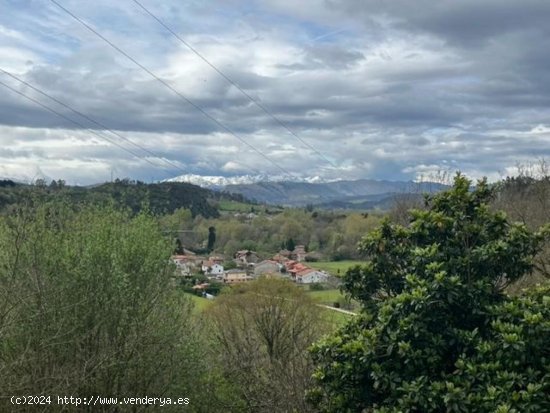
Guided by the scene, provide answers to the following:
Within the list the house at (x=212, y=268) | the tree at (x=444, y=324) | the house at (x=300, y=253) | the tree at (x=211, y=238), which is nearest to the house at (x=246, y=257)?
the tree at (x=211, y=238)

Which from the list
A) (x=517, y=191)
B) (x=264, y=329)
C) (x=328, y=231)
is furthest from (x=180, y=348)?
(x=328, y=231)

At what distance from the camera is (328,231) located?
82000mm

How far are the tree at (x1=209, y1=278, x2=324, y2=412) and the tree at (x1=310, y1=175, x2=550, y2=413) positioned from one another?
11.1 ft

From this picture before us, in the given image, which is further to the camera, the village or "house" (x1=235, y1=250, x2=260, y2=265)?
"house" (x1=235, y1=250, x2=260, y2=265)

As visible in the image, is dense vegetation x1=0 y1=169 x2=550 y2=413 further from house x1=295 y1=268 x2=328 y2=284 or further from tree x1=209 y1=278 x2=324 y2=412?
house x1=295 y1=268 x2=328 y2=284

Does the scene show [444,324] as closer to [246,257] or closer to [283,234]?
[246,257]

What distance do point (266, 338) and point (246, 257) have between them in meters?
40.9

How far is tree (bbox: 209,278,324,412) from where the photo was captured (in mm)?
12784

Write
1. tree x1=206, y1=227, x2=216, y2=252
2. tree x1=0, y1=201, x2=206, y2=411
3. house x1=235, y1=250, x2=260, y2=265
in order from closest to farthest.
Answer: tree x1=0, y1=201, x2=206, y2=411 < house x1=235, y1=250, x2=260, y2=265 < tree x1=206, y1=227, x2=216, y2=252

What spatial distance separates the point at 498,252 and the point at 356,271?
2098 mm

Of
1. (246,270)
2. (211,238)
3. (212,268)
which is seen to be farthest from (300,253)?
(212,268)

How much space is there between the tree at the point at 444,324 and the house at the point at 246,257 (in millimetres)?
51594

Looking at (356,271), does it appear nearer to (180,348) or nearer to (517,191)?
(180,348)

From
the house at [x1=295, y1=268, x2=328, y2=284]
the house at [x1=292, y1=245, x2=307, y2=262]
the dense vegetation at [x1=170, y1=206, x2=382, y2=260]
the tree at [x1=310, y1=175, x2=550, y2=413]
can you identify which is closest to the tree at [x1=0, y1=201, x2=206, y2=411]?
the tree at [x1=310, y1=175, x2=550, y2=413]
